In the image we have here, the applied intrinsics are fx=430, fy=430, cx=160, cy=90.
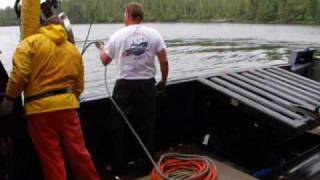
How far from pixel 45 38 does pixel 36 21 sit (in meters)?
0.14

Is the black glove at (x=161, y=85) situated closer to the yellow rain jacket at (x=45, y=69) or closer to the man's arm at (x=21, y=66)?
the yellow rain jacket at (x=45, y=69)

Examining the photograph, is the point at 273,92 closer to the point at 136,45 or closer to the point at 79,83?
the point at 136,45

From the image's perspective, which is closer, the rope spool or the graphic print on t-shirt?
the rope spool

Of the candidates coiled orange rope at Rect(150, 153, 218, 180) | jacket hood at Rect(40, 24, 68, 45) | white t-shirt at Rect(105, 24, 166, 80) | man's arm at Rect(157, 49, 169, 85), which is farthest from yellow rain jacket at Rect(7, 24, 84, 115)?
man's arm at Rect(157, 49, 169, 85)

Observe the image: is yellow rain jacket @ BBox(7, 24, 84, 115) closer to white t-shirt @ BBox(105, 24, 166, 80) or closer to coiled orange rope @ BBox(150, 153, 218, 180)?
white t-shirt @ BBox(105, 24, 166, 80)

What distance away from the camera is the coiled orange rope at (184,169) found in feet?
10.0

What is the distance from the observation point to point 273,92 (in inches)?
181

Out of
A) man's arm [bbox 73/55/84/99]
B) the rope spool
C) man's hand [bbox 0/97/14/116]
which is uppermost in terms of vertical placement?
the rope spool

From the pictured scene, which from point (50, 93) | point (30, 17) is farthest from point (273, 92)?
point (30, 17)

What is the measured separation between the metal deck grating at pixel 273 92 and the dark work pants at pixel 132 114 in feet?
2.63

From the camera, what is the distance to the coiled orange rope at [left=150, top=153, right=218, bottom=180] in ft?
10.0

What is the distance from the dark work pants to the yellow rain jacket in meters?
0.68

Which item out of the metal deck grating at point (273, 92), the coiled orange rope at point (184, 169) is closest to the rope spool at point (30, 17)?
the coiled orange rope at point (184, 169)

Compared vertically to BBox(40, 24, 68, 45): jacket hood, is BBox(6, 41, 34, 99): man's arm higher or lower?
lower
